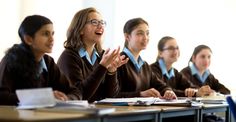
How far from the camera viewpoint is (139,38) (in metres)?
3.38

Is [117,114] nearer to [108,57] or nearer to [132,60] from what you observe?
[108,57]

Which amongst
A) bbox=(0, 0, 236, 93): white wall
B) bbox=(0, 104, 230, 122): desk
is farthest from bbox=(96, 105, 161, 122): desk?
bbox=(0, 0, 236, 93): white wall

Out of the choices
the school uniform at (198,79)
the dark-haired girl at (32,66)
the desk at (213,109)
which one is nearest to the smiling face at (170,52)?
the school uniform at (198,79)

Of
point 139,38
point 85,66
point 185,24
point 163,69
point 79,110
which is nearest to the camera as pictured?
point 79,110

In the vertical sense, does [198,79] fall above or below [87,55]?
below

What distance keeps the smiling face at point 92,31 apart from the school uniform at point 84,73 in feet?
0.30

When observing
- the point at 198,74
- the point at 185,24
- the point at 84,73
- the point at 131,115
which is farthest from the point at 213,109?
the point at 185,24

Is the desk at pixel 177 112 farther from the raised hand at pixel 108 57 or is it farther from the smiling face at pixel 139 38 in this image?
the smiling face at pixel 139 38

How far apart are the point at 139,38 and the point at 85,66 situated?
0.70 metres

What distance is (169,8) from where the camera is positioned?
5000 millimetres

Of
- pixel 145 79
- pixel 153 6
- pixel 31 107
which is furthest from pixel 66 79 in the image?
pixel 153 6

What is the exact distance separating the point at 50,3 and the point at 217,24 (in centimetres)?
213

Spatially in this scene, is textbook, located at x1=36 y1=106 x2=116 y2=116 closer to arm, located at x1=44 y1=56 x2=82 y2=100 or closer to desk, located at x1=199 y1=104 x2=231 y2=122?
arm, located at x1=44 y1=56 x2=82 y2=100

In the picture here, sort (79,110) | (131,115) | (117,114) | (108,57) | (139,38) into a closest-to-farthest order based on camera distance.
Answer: (79,110) → (117,114) → (131,115) → (108,57) → (139,38)
